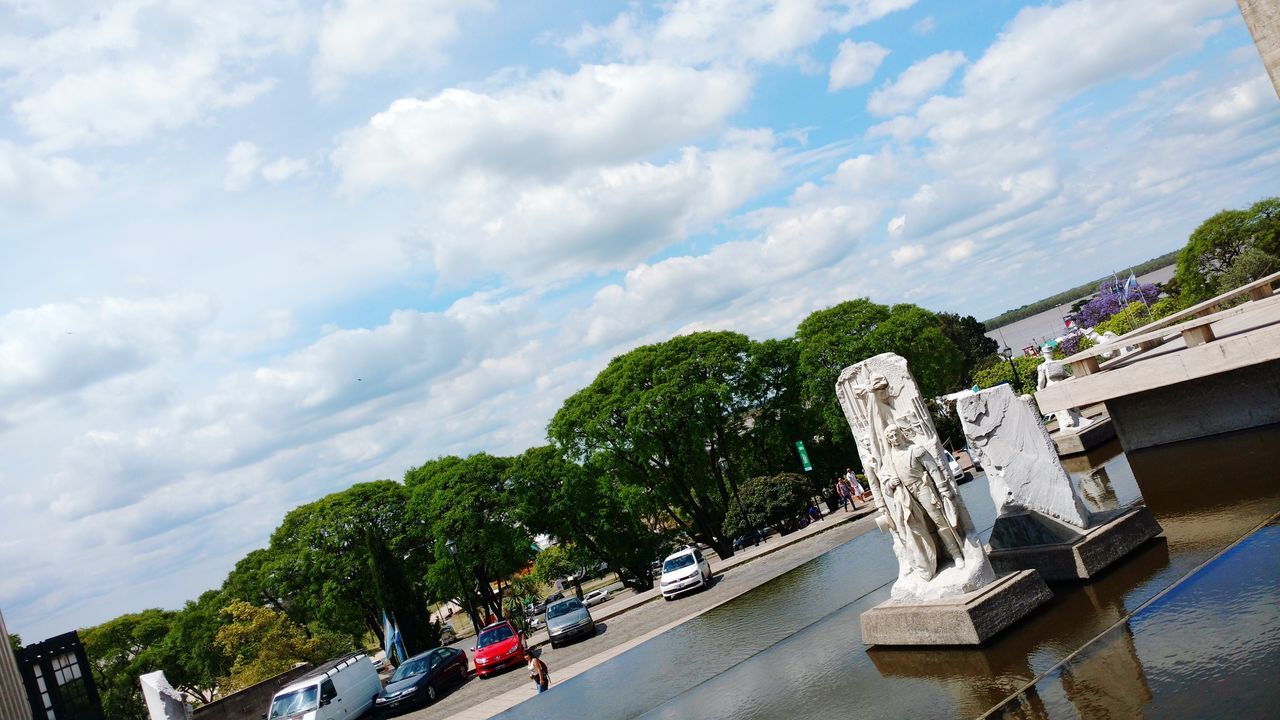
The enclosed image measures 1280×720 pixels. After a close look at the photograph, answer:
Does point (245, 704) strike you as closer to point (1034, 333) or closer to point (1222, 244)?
point (1222, 244)

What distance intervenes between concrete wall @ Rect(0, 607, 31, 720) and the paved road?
69.9 feet

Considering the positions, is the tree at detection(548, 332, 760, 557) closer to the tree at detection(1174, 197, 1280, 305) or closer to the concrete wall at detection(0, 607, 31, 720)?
the concrete wall at detection(0, 607, 31, 720)

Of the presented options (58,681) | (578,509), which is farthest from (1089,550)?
(58,681)

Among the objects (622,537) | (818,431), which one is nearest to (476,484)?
(622,537)

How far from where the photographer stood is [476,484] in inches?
1529

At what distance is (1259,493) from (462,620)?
75858 mm

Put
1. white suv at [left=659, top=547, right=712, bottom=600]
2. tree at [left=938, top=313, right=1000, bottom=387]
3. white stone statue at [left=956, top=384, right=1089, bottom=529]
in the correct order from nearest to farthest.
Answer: white stone statue at [left=956, top=384, right=1089, bottom=529]
white suv at [left=659, top=547, right=712, bottom=600]
tree at [left=938, top=313, right=1000, bottom=387]

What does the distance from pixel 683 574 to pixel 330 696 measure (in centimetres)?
1082

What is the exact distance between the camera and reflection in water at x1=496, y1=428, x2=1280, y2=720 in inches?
258

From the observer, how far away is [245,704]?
29406mm

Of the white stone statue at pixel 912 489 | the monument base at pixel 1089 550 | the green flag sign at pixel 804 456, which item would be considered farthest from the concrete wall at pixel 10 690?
the monument base at pixel 1089 550

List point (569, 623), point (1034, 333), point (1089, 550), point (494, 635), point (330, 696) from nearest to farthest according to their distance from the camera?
point (1089, 550) → point (330, 696) → point (569, 623) → point (494, 635) → point (1034, 333)

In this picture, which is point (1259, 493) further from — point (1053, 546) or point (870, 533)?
point (870, 533)

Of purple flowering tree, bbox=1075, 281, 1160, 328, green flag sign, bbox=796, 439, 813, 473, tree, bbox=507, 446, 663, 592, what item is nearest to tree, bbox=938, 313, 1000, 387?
purple flowering tree, bbox=1075, 281, 1160, 328
